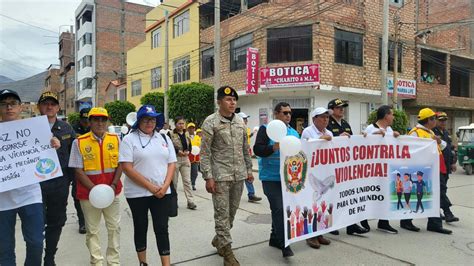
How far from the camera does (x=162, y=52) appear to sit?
30.0m

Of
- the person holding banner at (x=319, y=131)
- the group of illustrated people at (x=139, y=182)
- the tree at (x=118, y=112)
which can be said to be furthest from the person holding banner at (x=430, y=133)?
the tree at (x=118, y=112)

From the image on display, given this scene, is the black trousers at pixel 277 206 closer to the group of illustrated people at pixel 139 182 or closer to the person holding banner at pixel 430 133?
the group of illustrated people at pixel 139 182

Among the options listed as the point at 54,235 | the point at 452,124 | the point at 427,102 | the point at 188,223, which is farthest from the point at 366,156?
the point at 452,124

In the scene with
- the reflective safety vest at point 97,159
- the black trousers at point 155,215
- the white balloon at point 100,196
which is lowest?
the black trousers at point 155,215

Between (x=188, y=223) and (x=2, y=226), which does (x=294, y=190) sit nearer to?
(x=188, y=223)

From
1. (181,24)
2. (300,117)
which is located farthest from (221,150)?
(181,24)

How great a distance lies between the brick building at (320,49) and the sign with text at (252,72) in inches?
15.3

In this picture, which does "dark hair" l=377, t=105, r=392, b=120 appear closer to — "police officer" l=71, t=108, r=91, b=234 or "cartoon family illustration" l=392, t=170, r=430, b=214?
"cartoon family illustration" l=392, t=170, r=430, b=214

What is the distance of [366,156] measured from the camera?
206 inches

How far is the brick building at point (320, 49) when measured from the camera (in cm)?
1791

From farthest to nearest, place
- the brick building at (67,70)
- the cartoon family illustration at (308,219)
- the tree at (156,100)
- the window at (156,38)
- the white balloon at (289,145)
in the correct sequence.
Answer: the brick building at (67,70) < the window at (156,38) < the tree at (156,100) < the cartoon family illustration at (308,219) < the white balloon at (289,145)

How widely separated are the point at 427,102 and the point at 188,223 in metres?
20.9

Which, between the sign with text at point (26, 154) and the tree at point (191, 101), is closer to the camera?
the sign with text at point (26, 154)

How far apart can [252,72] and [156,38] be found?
1621 centimetres
